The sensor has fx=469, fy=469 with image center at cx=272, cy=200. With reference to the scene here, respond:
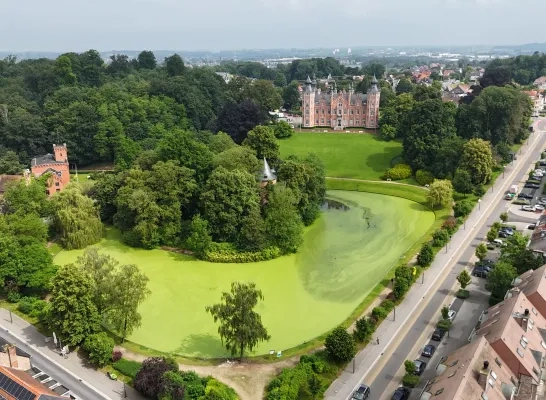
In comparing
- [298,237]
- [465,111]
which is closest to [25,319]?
[298,237]

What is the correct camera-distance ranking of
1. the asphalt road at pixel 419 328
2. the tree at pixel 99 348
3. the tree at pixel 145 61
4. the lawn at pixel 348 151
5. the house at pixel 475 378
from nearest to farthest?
the house at pixel 475 378 < the asphalt road at pixel 419 328 < the tree at pixel 99 348 < the lawn at pixel 348 151 < the tree at pixel 145 61

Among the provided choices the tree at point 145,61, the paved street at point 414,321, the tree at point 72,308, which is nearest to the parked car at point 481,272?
the paved street at point 414,321

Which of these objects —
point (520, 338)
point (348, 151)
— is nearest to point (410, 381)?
point (520, 338)

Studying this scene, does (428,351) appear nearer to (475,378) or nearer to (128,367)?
(475,378)

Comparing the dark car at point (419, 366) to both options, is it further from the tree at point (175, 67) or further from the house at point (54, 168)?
the tree at point (175, 67)

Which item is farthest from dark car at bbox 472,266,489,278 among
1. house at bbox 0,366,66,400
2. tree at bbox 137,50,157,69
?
tree at bbox 137,50,157,69

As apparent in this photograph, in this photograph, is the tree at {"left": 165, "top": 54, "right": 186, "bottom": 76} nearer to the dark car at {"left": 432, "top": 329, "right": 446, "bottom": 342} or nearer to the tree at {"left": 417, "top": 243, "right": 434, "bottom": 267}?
the tree at {"left": 417, "top": 243, "right": 434, "bottom": 267}

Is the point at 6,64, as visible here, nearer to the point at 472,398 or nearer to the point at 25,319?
the point at 25,319
